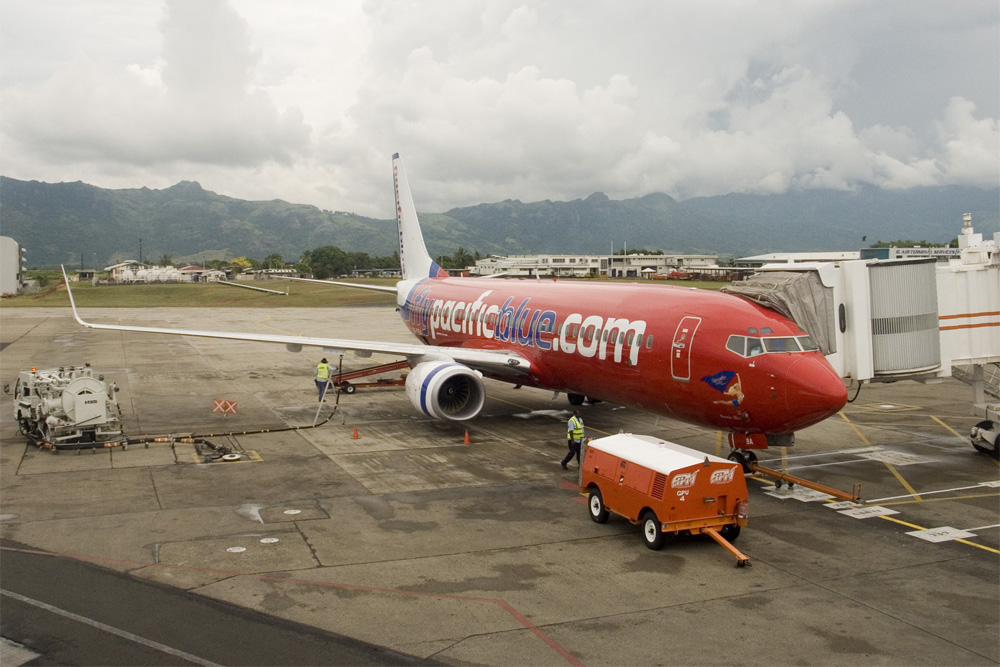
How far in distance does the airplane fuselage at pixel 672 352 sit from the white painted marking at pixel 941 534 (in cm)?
286

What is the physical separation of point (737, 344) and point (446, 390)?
9859 mm

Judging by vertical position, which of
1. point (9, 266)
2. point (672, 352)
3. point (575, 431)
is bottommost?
point (575, 431)

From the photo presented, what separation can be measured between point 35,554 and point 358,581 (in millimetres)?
5973

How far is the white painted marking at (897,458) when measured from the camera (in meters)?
21.3

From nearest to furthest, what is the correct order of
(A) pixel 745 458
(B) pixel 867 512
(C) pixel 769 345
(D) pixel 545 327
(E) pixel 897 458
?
1. (B) pixel 867 512
2. (C) pixel 769 345
3. (A) pixel 745 458
4. (E) pixel 897 458
5. (D) pixel 545 327

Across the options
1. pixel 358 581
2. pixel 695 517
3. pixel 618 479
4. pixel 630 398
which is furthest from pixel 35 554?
pixel 630 398

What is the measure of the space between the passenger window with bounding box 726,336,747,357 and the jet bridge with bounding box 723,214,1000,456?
59.0 inches

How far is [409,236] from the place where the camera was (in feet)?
135

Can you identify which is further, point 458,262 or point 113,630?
point 458,262

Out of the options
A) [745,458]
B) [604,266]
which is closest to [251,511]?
[745,458]

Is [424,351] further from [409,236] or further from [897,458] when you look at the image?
[409,236]

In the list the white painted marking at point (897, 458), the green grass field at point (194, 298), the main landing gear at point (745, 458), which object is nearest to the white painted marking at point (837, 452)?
the white painted marking at point (897, 458)

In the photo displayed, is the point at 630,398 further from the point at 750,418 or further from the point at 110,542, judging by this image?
the point at 110,542

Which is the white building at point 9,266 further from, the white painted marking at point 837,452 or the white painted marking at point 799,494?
the white painted marking at point 799,494
